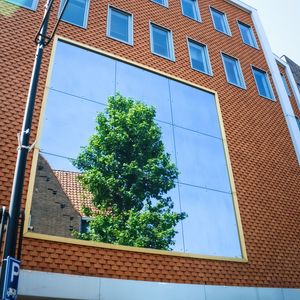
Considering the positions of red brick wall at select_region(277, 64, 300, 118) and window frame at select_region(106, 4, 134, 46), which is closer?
window frame at select_region(106, 4, 134, 46)

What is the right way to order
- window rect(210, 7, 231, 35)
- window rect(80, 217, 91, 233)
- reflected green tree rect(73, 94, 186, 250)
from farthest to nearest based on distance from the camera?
window rect(210, 7, 231, 35), reflected green tree rect(73, 94, 186, 250), window rect(80, 217, 91, 233)

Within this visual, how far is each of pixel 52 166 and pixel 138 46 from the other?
22.7 feet

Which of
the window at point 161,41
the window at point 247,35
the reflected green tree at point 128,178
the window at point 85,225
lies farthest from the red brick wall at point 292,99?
the window at point 85,225

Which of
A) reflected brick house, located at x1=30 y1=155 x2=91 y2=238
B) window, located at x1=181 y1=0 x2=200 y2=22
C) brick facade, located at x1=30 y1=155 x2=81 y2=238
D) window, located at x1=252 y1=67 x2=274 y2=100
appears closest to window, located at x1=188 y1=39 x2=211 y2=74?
window, located at x1=181 y1=0 x2=200 y2=22

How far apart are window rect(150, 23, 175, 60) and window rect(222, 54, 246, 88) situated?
3.17 metres

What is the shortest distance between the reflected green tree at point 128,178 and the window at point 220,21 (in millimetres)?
8934

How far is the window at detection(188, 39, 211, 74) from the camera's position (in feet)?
50.7

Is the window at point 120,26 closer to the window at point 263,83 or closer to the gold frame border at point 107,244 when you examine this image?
the gold frame border at point 107,244

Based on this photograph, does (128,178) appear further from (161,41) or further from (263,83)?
(263,83)

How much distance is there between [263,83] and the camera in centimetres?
1817

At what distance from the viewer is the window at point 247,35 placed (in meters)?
19.6

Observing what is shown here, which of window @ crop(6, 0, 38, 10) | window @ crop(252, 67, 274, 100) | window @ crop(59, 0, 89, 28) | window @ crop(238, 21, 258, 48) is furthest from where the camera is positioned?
window @ crop(238, 21, 258, 48)

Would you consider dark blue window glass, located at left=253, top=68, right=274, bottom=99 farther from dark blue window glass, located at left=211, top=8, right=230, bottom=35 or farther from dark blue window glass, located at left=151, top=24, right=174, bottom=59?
dark blue window glass, located at left=151, top=24, right=174, bottom=59

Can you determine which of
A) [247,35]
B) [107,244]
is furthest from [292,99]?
[107,244]
